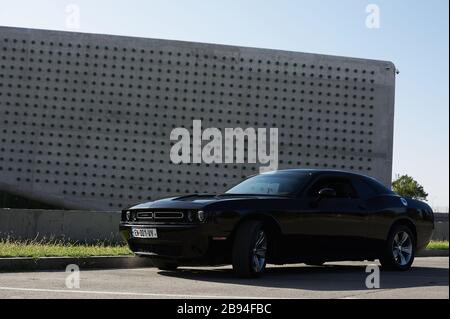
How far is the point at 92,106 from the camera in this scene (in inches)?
1676

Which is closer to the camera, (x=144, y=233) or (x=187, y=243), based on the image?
(x=187, y=243)

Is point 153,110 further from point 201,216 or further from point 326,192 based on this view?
point 201,216

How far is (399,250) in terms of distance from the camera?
10.7 metres

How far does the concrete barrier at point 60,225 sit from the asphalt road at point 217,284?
22.1 feet

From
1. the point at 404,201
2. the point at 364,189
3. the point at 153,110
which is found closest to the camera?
the point at 364,189

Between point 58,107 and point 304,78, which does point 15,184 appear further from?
point 304,78

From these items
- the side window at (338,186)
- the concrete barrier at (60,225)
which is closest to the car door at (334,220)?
the side window at (338,186)

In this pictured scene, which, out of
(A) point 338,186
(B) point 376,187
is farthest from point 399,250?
(A) point 338,186

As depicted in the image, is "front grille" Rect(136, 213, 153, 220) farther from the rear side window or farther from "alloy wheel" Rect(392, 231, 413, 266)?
"alloy wheel" Rect(392, 231, 413, 266)

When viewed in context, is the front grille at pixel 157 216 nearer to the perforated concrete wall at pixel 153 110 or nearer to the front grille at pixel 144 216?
the front grille at pixel 144 216

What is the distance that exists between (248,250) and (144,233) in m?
1.42

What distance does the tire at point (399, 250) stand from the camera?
10.4 metres
